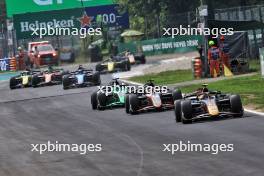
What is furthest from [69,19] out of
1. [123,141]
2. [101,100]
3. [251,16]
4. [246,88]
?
[123,141]

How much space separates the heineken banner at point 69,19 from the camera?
63094 mm

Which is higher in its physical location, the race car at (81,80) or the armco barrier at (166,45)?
the armco barrier at (166,45)

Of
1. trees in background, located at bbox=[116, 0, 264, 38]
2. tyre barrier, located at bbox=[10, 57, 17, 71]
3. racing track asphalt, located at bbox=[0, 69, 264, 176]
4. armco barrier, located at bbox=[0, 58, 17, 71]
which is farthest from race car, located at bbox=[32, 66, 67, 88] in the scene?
trees in background, located at bbox=[116, 0, 264, 38]

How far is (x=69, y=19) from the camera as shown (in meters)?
63.6

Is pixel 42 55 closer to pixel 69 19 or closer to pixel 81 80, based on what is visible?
pixel 69 19

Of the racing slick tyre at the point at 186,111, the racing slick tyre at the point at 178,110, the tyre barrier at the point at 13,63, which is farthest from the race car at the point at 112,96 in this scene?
the tyre barrier at the point at 13,63

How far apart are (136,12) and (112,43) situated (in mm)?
10020

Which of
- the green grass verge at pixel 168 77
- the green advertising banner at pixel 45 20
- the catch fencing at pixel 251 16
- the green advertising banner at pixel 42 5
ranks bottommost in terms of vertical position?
the green grass verge at pixel 168 77

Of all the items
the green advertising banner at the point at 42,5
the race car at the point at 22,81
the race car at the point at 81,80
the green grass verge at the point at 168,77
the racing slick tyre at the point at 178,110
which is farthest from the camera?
the green advertising banner at the point at 42,5

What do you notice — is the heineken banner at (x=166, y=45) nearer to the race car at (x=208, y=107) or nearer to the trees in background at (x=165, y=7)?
the trees in background at (x=165, y=7)

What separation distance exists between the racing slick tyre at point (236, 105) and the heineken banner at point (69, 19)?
4647 cm

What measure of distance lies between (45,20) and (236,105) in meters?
47.7

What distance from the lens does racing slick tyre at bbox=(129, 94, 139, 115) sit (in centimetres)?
1986

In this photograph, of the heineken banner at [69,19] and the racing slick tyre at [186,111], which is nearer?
the racing slick tyre at [186,111]
